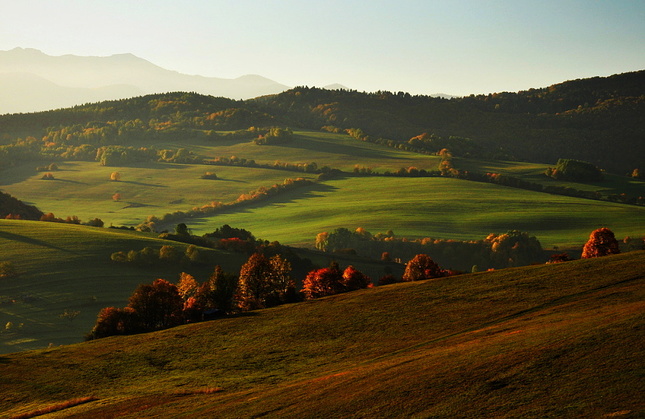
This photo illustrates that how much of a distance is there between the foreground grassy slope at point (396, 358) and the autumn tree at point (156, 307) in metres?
6.59

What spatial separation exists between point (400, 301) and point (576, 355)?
35065mm

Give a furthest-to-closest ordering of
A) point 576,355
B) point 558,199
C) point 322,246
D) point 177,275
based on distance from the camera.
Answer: point 558,199
point 322,246
point 177,275
point 576,355

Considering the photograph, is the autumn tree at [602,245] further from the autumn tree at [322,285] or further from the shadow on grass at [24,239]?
the shadow on grass at [24,239]

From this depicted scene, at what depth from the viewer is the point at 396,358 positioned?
49531 mm

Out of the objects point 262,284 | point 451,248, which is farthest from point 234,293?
point 451,248

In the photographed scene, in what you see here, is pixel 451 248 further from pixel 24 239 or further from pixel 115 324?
pixel 115 324

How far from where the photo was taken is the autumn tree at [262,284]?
86869 mm

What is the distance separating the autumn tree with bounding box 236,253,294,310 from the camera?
8687 cm

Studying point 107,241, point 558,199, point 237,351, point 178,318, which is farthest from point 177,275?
point 558,199

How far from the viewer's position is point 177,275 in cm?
12538

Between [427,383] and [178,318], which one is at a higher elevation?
[427,383]

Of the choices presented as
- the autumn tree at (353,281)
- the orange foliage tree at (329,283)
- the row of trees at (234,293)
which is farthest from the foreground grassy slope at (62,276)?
the autumn tree at (353,281)

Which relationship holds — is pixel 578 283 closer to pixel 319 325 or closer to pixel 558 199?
pixel 319 325

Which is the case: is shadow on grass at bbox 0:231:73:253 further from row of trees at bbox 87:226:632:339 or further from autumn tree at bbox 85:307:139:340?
autumn tree at bbox 85:307:139:340
